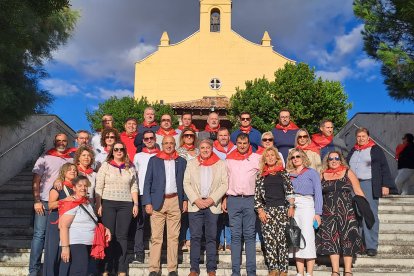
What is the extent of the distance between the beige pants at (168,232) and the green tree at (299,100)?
19.5 metres

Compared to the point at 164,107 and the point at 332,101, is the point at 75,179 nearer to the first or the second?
the point at 332,101

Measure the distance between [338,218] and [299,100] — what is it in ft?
64.7

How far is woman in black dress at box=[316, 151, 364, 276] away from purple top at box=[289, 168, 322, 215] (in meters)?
0.22

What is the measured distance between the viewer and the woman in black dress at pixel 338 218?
581cm

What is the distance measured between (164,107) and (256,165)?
24.8 meters

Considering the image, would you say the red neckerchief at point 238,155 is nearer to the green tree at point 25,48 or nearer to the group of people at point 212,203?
the group of people at point 212,203

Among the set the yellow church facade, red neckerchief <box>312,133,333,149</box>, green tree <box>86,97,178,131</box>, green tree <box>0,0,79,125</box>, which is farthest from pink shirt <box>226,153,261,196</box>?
the yellow church facade

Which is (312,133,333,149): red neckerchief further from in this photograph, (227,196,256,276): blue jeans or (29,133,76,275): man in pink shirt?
(29,133,76,275): man in pink shirt

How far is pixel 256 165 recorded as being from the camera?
19.6 ft

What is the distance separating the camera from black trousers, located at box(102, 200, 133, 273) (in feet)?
18.7

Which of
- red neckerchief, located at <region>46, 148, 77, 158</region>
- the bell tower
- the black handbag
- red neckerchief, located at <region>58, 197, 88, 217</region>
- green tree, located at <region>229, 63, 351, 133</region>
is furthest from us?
the bell tower

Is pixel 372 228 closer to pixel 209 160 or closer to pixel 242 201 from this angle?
pixel 242 201

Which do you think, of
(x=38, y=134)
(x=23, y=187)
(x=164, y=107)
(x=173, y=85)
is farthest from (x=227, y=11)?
(x=23, y=187)

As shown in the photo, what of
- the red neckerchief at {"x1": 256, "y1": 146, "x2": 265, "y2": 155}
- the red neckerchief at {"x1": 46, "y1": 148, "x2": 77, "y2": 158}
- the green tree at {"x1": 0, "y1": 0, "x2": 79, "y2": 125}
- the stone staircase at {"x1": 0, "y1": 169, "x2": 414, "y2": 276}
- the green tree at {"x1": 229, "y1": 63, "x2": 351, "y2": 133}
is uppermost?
the green tree at {"x1": 229, "y1": 63, "x2": 351, "y2": 133}
